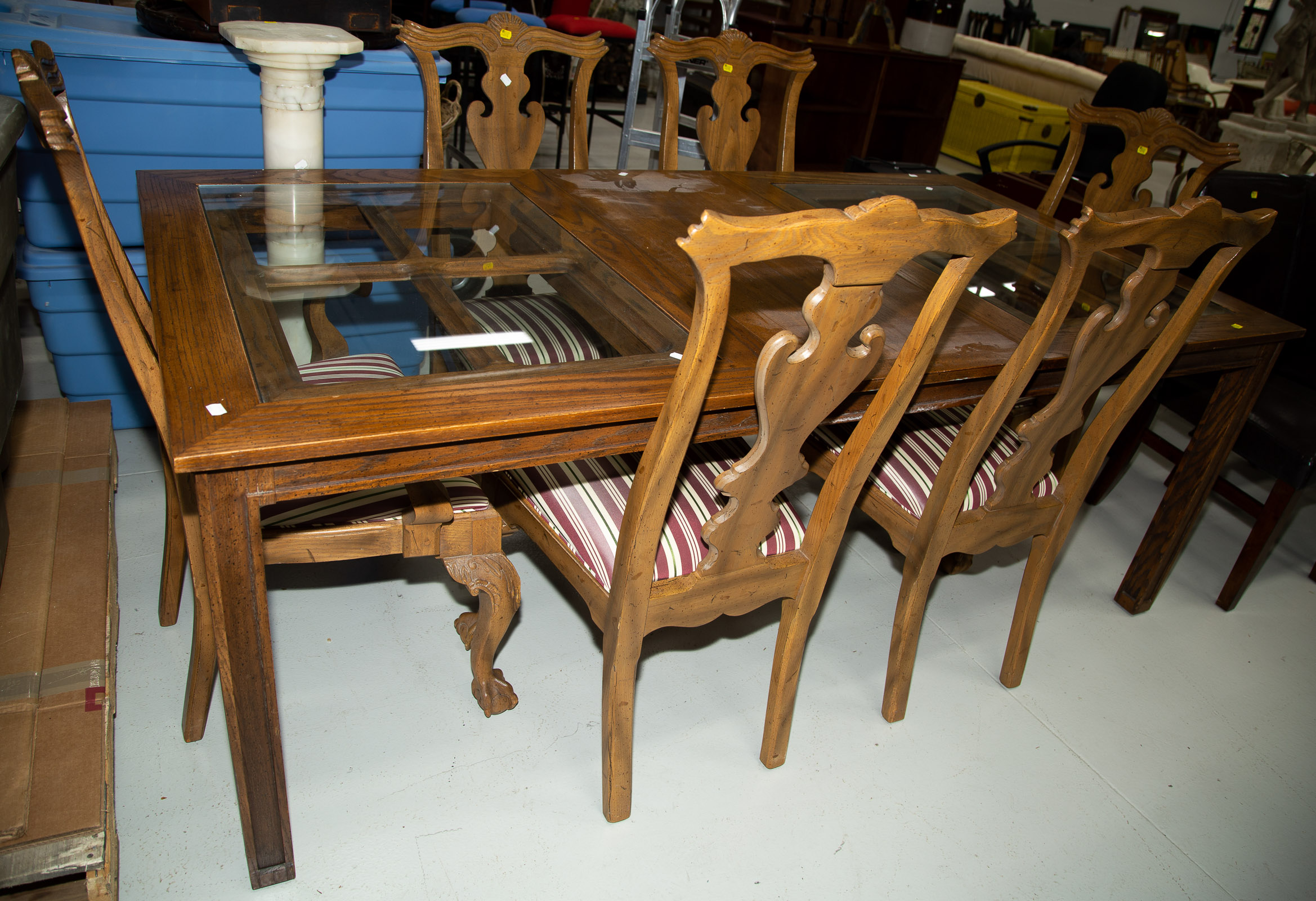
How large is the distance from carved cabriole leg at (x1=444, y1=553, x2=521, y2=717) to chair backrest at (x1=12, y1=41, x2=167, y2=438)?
484mm

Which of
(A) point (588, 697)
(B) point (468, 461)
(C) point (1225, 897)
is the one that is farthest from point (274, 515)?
(C) point (1225, 897)

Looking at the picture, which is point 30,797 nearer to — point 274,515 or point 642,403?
point 274,515

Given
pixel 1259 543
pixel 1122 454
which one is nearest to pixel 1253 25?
pixel 1122 454

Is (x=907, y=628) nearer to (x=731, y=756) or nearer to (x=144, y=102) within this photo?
(x=731, y=756)

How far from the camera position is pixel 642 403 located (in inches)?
45.0

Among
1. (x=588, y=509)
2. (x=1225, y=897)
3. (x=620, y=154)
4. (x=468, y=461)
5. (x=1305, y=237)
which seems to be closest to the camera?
(x=468, y=461)

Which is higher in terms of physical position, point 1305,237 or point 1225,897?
point 1305,237

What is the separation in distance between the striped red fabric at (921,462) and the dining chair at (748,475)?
23cm

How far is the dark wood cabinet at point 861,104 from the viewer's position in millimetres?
4738

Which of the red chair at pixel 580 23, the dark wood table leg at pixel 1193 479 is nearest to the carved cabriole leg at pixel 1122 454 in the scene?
the dark wood table leg at pixel 1193 479

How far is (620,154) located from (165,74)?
1581 millimetres

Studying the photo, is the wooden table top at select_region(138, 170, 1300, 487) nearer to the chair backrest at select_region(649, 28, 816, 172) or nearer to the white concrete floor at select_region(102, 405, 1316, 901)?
the chair backrest at select_region(649, 28, 816, 172)

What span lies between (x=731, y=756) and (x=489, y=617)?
0.52 m

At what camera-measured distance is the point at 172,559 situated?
5.16ft
